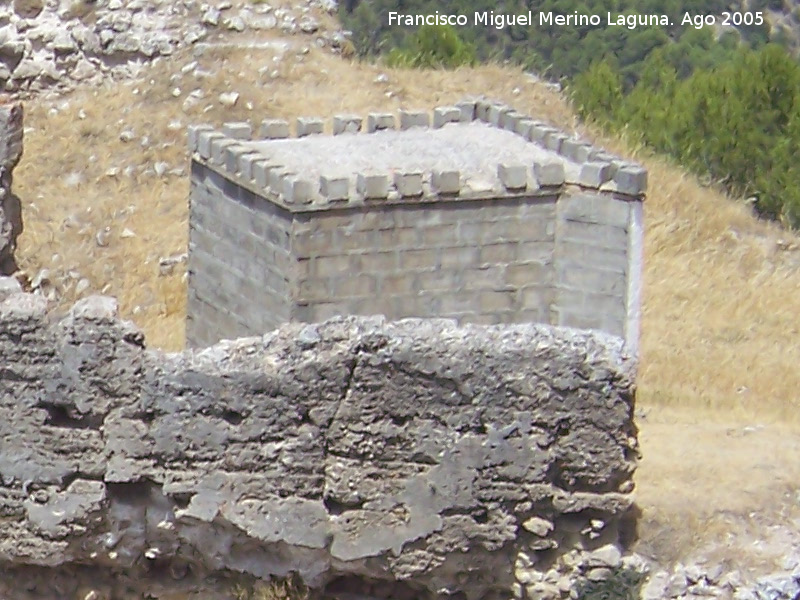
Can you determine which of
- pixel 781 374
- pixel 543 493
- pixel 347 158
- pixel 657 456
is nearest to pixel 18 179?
pixel 347 158

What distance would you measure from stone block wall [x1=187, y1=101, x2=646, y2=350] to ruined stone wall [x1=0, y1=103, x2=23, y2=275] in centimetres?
128

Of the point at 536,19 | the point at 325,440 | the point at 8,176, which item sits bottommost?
the point at 536,19

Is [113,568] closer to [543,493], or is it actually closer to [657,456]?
[543,493]

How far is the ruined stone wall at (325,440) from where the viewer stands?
6.54 metres

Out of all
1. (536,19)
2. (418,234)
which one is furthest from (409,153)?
(536,19)

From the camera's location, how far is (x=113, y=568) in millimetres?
7020

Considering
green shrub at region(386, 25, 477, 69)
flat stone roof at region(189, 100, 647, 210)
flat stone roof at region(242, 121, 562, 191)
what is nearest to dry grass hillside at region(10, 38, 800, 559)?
green shrub at region(386, 25, 477, 69)

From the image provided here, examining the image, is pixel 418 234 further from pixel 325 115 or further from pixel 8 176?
pixel 325 115

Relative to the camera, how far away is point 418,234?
32.2 ft

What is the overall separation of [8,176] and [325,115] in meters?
6.60

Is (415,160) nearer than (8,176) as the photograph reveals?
No

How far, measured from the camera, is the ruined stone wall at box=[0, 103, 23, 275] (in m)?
9.67

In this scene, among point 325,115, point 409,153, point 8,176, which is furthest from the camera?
point 325,115

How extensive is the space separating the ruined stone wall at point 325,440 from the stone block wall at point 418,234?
9.89ft
